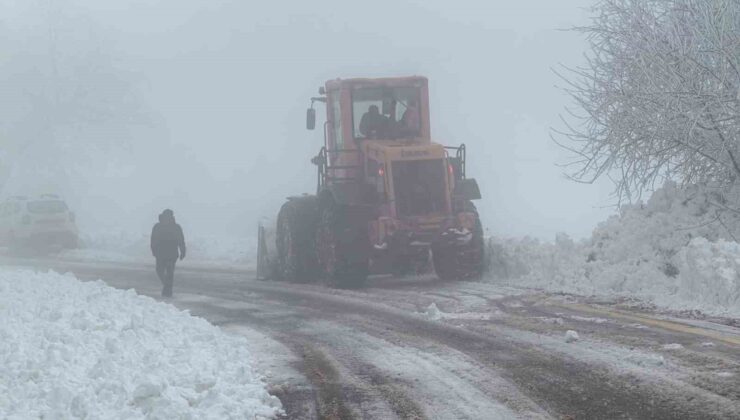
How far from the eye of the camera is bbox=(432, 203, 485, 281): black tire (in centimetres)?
1515

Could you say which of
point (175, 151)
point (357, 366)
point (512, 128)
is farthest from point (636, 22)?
point (512, 128)

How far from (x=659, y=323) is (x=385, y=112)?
7.41 m

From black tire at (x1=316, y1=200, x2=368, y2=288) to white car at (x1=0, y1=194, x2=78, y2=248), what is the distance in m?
17.6

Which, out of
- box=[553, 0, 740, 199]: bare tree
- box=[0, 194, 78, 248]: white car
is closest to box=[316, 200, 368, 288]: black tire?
box=[553, 0, 740, 199]: bare tree

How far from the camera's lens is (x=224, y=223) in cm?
6372

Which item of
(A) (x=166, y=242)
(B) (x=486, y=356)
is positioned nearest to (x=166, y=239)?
(A) (x=166, y=242)

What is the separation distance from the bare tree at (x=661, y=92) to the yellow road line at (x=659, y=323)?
3.11 metres

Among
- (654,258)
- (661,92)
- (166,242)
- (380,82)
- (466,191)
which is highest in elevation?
(380,82)

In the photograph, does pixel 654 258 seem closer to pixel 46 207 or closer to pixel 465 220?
pixel 465 220

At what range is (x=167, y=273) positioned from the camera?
15758mm

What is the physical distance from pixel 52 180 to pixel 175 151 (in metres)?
44.2

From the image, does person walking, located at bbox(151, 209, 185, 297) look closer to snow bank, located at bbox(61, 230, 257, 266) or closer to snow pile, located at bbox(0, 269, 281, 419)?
snow pile, located at bbox(0, 269, 281, 419)

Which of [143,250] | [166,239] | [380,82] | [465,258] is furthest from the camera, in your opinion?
[143,250]

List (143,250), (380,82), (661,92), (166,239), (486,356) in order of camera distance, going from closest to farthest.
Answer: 1. (486,356)
2. (661,92)
3. (380,82)
4. (166,239)
5. (143,250)
